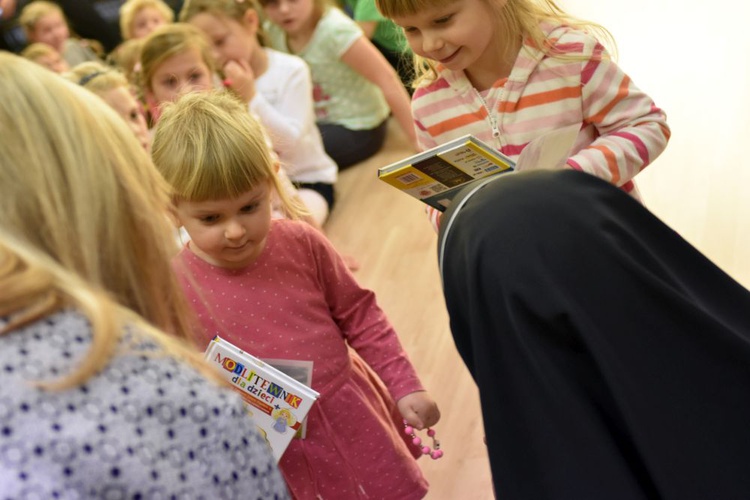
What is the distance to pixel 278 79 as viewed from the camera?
3.46 metres

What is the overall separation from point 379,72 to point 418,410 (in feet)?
7.75

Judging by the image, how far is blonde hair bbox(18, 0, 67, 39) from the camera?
466cm

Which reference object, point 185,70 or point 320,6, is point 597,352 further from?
point 320,6

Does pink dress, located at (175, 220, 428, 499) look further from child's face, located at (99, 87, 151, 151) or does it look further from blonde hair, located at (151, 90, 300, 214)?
child's face, located at (99, 87, 151, 151)

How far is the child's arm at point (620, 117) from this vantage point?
1.62m

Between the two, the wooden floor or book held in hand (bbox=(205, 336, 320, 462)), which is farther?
the wooden floor

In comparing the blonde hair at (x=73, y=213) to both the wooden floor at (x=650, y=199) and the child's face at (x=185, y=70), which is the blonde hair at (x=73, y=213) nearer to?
the wooden floor at (x=650, y=199)

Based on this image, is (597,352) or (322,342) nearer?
(597,352)

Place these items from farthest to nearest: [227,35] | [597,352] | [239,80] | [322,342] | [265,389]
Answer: [227,35] → [239,80] → [322,342] → [265,389] → [597,352]

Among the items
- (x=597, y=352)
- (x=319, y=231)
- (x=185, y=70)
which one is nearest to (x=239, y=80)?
(x=185, y=70)

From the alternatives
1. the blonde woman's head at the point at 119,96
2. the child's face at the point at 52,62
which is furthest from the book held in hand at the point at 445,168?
the child's face at the point at 52,62

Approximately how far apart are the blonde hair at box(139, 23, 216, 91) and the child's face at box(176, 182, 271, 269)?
147cm

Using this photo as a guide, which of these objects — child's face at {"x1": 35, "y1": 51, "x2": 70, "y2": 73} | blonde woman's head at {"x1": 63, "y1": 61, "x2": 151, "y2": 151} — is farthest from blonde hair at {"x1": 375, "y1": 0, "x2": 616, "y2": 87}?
child's face at {"x1": 35, "y1": 51, "x2": 70, "y2": 73}

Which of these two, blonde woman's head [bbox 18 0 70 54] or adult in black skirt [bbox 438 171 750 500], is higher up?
adult in black skirt [bbox 438 171 750 500]
